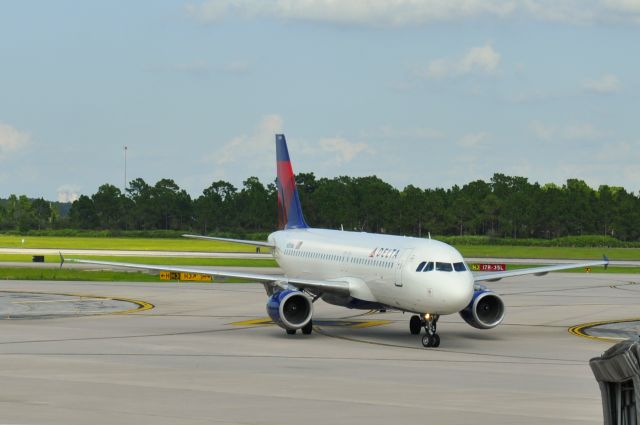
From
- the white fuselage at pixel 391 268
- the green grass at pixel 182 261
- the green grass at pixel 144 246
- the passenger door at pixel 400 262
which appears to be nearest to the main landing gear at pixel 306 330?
the white fuselage at pixel 391 268

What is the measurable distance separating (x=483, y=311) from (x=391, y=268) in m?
4.36

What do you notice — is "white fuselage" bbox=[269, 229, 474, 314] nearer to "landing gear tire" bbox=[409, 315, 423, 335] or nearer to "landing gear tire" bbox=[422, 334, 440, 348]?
"landing gear tire" bbox=[422, 334, 440, 348]

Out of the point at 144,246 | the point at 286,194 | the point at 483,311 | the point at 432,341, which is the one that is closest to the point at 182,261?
the point at 286,194

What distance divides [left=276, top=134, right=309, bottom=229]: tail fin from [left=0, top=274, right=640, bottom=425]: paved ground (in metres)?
4.83

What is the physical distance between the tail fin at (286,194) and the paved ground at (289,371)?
4.83 meters

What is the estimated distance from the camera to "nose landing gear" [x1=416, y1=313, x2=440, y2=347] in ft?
125

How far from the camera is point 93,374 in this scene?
2995 cm

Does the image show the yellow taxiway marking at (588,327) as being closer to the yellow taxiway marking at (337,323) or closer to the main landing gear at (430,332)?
the main landing gear at (430,332)

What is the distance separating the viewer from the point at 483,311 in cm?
4147

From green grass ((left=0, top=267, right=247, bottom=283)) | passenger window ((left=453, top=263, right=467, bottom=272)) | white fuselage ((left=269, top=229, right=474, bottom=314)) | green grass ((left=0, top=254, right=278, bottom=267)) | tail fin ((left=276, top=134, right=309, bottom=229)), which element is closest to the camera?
white fuselage ((left=269, top=229, right=474, bottom=314))

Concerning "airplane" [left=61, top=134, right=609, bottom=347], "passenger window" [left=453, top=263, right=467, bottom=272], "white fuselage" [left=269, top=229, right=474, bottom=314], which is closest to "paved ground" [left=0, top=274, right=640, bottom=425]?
"airplane" [left=61, top=134, right=609, bottom=347]

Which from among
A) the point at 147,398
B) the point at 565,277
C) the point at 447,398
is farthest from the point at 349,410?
the point at 565,277

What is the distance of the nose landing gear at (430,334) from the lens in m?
38.2

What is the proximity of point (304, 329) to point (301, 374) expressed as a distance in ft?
38.9
